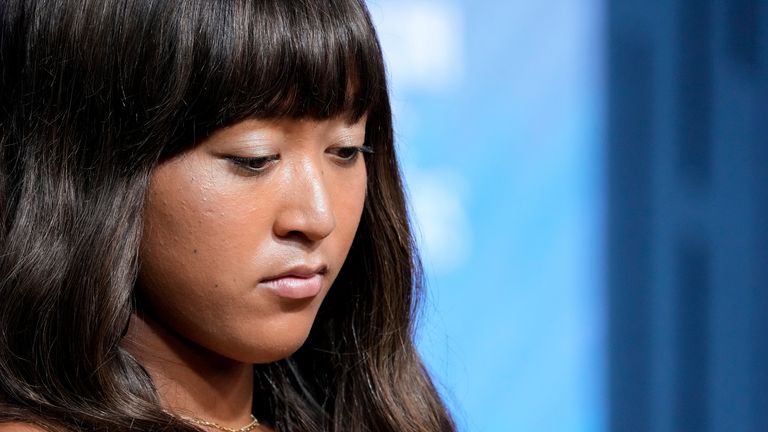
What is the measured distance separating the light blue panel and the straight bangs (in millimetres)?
755

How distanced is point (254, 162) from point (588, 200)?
921 mm

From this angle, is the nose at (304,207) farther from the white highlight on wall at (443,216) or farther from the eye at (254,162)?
the white highlight on wall at (443,216)

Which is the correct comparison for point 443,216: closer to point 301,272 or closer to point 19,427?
point 301,272

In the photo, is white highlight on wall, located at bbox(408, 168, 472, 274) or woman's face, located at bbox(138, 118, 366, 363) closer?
woman's face, located at bbox(138, 118, 366, 363)

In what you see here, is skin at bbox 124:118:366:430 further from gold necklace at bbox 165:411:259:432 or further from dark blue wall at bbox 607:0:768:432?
dark blue wall at bbox 607:0:768:432

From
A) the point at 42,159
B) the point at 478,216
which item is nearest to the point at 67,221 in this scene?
the point at 42,159

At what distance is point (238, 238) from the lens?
1011mm

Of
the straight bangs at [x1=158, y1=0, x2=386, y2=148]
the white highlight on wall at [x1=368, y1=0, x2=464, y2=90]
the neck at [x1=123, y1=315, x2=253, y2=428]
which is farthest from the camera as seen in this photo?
the white highlight on wall at [x1=368, y1=0, x2=464, y2=90]

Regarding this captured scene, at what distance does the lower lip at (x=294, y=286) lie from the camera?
1039 mm

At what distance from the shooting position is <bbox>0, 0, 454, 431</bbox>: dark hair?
0.99 metres

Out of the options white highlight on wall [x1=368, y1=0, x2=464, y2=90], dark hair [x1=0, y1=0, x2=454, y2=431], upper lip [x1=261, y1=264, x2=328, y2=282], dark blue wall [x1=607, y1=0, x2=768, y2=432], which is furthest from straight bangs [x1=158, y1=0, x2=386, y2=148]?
dark blue wall [x1=607, y1=0, x2=768, y2=432]

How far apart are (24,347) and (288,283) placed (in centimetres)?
24

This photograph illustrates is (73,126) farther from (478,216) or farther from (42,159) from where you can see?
(478,216)

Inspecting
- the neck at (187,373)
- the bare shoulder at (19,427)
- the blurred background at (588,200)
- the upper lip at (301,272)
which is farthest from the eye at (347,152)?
the blurred background at (588,200)
